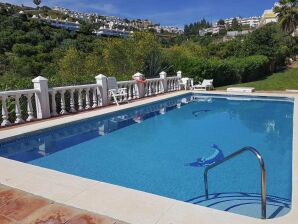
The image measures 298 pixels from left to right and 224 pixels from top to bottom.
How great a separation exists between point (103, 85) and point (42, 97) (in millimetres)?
3163

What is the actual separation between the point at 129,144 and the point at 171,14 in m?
32.4

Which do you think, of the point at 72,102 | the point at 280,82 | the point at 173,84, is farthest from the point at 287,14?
the point at 72,102

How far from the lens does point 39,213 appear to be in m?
3.44

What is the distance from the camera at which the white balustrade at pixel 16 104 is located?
8580mm

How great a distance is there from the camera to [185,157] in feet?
22.2

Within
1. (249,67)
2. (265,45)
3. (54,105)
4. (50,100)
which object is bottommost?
(54,105)

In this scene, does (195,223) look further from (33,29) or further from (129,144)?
(33,29)

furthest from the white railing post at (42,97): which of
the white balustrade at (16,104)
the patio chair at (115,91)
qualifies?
the patio chair at (115,91)

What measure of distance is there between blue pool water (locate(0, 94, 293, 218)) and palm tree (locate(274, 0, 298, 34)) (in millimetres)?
26685

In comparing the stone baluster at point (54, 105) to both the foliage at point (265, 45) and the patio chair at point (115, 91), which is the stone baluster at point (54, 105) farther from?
the foliage at point (265, 45)

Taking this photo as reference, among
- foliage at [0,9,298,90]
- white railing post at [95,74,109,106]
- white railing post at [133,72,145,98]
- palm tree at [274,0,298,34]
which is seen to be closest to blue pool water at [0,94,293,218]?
white railing post at [95,74,109,106]

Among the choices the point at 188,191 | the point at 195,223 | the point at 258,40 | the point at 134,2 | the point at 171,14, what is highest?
the point at 134,2

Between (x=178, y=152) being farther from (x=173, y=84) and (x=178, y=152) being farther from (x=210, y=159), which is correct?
(x=173, y=84)

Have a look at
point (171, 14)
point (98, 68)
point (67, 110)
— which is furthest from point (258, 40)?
point (67, 110)
